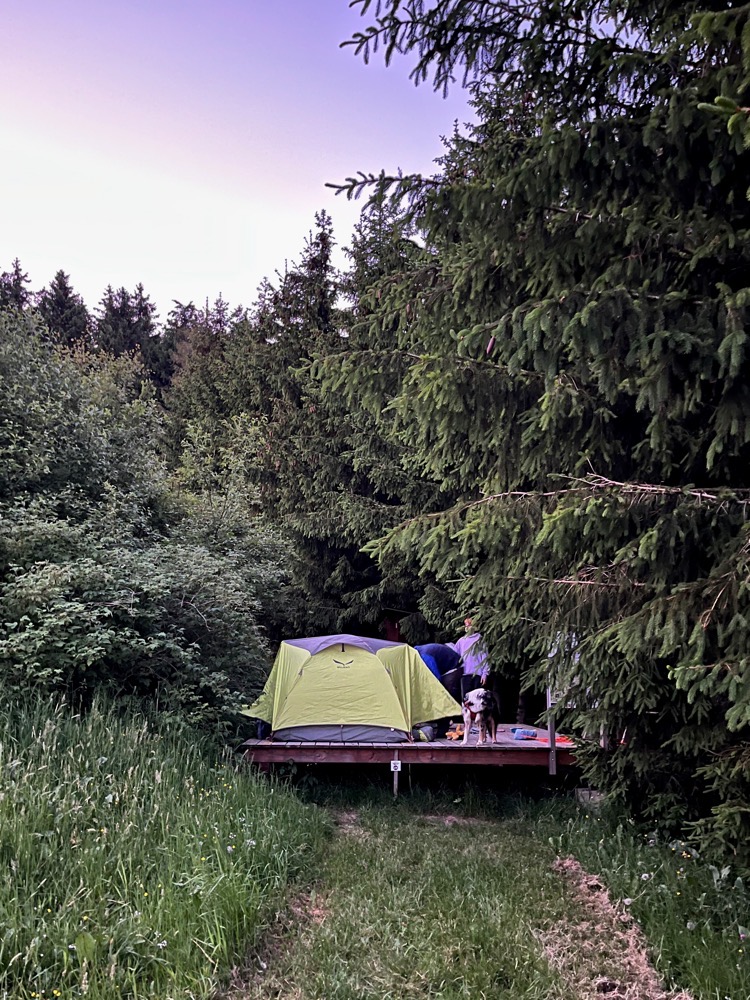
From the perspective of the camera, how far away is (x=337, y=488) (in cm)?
1116

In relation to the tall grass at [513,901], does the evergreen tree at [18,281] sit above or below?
above

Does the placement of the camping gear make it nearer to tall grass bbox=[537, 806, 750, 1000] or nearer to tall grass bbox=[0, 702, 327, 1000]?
tall grass bbox=[0, 702, 327, 1000]

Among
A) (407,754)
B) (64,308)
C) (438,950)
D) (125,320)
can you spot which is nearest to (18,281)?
(64,308)

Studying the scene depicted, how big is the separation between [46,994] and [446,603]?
774 centimetres

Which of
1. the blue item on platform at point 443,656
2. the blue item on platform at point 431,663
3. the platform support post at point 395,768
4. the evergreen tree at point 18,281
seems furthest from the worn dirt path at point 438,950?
the evergreen tree at point 18,281

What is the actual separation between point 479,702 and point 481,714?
0.13 metres

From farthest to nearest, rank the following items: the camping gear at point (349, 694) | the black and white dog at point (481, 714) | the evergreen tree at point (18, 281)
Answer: the evergreen tree at point (18, 281), the camping gear at point (349, 694), the black and white dog at point (481, 714)

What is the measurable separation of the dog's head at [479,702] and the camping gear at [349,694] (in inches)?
13.9

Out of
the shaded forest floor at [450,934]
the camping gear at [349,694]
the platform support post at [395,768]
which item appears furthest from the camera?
the camping gear at [349,694]

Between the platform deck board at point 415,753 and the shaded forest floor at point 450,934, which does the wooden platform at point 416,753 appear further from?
the shaded forest floor at point 450,934

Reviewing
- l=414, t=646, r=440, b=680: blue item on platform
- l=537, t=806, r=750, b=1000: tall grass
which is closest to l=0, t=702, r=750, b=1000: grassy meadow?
l=537, t=806, r=750, b=1000: tall grass

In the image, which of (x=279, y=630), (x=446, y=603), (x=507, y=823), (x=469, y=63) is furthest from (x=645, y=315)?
(x=279, y=630)

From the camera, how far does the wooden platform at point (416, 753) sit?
6.79 meters

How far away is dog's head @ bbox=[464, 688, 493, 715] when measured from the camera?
6.87 metres
